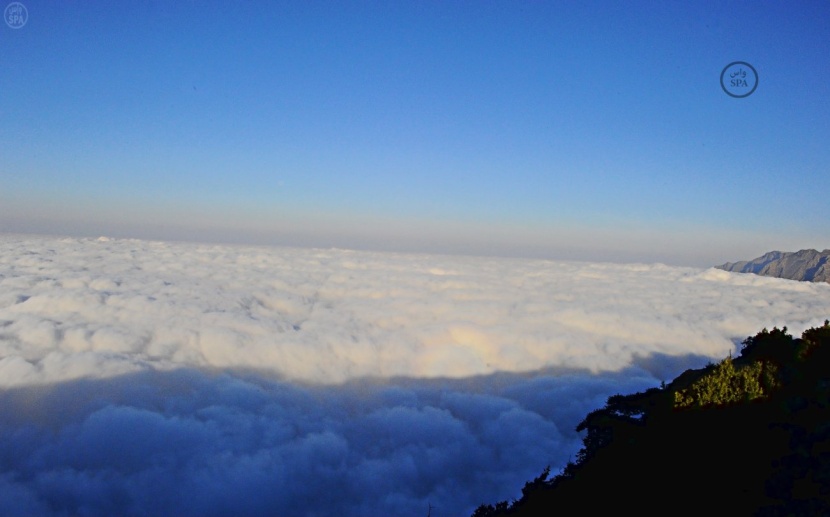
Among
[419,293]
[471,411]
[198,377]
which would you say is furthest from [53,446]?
[419,293]

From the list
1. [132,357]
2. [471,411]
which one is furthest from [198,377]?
[471,411]

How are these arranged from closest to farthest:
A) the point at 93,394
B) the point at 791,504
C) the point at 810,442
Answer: the point at 791,504 → the point at 810,442 → the point at 93,394

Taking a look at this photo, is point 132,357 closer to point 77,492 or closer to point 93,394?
point 93,394

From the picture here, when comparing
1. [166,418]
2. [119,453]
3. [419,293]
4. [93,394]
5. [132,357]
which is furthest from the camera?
[419,293]

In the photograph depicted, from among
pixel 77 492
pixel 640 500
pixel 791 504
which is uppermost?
pixel 791 504

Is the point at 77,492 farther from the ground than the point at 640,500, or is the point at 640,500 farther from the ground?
the point at 640,500

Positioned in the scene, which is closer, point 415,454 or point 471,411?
point 415,454

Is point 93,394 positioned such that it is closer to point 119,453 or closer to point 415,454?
point 119,453
